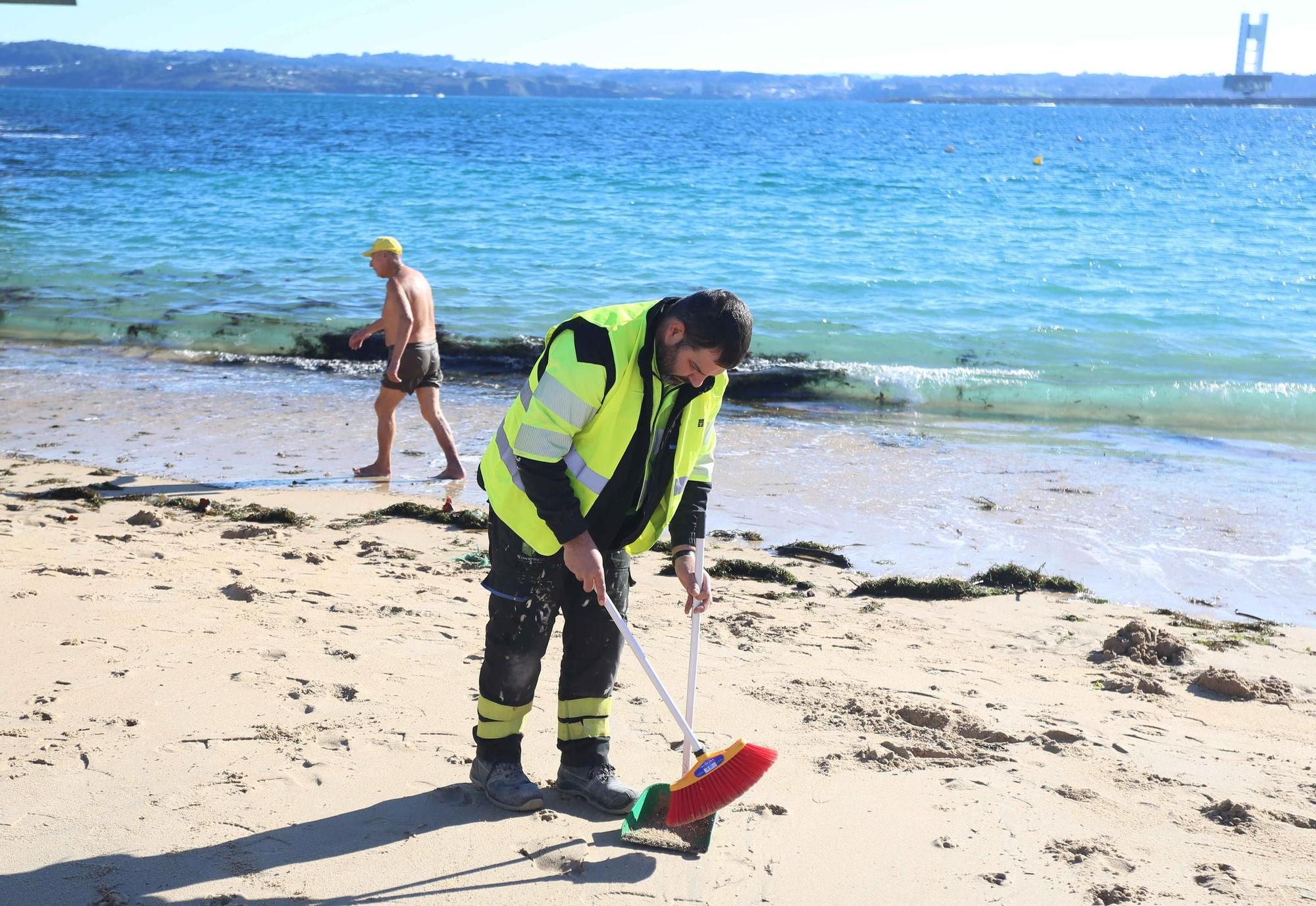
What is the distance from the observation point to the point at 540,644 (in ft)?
10.5

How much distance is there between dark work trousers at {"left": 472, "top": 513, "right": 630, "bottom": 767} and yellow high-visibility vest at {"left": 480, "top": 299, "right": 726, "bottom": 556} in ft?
0.35

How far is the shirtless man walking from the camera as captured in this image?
7.36 meters

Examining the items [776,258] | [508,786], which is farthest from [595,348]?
[776,258]

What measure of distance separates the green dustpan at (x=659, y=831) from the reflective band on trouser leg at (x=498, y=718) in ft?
1.35

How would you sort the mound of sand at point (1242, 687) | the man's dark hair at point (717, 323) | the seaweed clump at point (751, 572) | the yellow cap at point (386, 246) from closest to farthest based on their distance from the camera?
the man's dark hair at point (717, 323)
the mound of sand at point (1242, 687)
the seaweed clump at point (751, 572)
the yellow cap at point (386, 246)

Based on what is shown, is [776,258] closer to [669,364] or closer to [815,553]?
[815,553]

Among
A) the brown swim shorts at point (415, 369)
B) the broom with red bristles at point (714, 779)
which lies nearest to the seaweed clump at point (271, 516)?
the brown swim shorts at point (415, 369)

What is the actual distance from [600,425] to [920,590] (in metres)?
3.03

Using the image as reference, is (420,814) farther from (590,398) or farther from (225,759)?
(590,398)

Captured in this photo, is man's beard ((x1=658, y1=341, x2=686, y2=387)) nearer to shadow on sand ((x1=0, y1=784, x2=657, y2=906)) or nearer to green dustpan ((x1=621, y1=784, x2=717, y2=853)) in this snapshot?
green dustpan ((x1=621, y1=784, x2=717, y2=853))

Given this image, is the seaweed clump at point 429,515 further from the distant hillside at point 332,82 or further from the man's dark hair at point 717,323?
the distant hillside at point 332,82

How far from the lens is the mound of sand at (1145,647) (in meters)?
4.62

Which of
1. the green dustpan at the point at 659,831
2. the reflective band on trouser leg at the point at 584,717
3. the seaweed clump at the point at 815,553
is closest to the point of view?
the green dustpan at the point at 659,831

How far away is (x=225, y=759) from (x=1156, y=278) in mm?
16852
